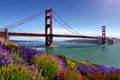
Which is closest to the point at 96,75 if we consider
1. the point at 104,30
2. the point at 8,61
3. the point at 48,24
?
the point at 8,61

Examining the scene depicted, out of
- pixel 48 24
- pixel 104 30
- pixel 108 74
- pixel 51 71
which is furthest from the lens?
pixel 104 30

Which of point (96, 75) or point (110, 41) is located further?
point (110, 41)

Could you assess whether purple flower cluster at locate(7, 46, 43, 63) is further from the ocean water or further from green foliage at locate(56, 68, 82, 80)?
the ocean water

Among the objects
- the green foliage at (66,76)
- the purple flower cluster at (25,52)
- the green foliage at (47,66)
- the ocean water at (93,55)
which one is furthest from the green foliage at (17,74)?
the ocean water at (93,55)

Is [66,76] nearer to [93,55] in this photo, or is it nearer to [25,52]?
[25,52]

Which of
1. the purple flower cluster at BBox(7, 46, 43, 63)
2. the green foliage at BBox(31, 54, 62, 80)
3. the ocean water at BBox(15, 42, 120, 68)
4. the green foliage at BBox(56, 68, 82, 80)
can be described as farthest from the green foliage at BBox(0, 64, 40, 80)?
the ocean water at BBox(15, 42, 120, 68)

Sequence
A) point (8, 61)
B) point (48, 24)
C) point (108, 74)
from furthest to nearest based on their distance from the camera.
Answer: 1. point (48, 24)
2. point (108, 74)
3. point (8, 61)

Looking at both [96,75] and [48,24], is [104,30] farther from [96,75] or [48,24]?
[96,75]

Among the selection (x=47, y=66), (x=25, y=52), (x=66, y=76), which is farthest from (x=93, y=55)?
(x=66, y=76)
